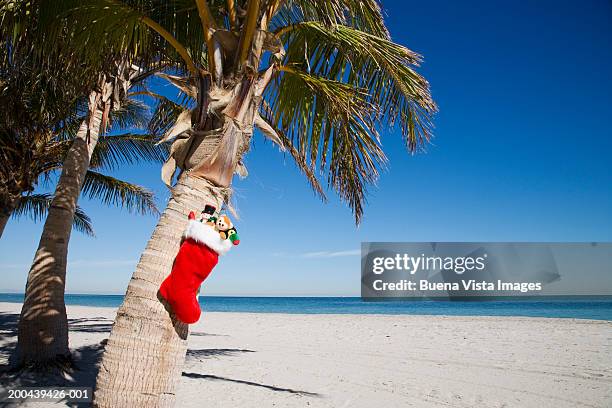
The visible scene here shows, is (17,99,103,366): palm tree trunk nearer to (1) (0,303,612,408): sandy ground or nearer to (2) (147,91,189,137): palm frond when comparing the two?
(1) (0,303,612,408): sandy ground

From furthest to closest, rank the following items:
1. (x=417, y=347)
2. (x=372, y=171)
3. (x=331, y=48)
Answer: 1. (x=417, y=347)
2. (x=372, y=171)
3. (x=331, y=48)

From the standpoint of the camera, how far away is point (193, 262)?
2.73m

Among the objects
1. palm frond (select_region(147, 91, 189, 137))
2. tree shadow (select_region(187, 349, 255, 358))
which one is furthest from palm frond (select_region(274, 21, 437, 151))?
tree shadow (select_region(187, 349, 255, 358))

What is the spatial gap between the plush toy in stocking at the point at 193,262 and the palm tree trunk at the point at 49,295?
11.0ft

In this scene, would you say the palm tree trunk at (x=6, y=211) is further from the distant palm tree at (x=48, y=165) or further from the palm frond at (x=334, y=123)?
the palm frond at (x=334, y=123)

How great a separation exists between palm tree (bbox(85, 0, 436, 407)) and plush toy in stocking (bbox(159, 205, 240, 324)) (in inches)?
4.1

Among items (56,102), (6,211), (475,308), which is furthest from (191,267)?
(475,308)

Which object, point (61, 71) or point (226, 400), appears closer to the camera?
point (61, 71)

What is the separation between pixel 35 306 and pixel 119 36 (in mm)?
3463

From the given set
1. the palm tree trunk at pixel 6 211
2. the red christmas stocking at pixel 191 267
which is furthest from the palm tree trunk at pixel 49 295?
the red christmas stocking at pixel 191 267

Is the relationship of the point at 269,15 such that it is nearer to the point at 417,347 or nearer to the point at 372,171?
the point at 372,171

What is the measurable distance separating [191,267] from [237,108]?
3.75ft

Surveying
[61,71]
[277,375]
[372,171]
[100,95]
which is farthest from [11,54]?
[277,375]

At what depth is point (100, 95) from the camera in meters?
5.82
